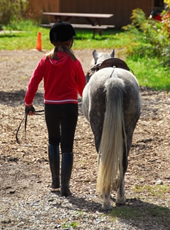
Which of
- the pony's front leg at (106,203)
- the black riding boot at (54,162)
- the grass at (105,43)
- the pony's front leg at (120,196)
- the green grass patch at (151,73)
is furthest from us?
the grass at (105,43)

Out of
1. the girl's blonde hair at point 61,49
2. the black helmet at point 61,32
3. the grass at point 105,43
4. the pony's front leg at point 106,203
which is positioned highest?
the black helmet at point 61,32

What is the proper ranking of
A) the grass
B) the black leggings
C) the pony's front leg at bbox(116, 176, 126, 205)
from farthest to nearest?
the grass, the black leggings, the pony's front leg at bbox(116, 176, 126, 205)

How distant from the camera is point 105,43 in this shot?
57.9 feet

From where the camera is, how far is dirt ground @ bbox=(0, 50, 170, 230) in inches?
177

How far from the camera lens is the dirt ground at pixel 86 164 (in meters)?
4.49

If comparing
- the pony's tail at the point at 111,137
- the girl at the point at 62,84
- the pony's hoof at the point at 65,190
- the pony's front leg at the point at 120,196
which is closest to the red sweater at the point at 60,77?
the girl at the point at 62,84

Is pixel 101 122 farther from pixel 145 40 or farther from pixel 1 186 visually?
pixel 145 40

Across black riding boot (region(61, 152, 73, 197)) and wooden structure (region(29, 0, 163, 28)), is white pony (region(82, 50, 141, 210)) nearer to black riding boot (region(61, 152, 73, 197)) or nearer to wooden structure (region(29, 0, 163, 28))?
black riding boot (region(61, 152, 73, 197))

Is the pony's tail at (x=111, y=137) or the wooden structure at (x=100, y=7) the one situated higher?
the pony's tail at (x=111, y=137)

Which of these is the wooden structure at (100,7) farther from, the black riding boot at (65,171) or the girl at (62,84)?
the black riding boot at (65,171)

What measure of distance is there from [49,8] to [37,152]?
18567mm

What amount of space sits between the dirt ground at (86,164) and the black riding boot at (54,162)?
4.6 inches

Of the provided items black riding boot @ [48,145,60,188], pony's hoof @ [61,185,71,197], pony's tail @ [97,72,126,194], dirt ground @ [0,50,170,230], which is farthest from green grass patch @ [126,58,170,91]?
pony's tail @ [97,72,126,194]

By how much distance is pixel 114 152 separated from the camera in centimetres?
418
